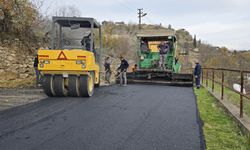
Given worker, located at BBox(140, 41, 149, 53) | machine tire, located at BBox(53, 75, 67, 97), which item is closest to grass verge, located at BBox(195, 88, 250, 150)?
machine tire, located at BBox(53, 75, 67, 97)

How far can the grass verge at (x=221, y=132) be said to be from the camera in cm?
519

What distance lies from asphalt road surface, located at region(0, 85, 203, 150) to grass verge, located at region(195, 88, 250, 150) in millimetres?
199

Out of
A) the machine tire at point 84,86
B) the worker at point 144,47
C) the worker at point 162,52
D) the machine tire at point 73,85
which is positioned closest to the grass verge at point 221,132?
the machine tire at point 84,86

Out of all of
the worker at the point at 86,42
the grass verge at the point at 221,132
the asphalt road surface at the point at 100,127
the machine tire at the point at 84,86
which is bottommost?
the grass verge at the point at 221,132

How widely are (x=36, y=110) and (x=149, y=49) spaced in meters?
12.4

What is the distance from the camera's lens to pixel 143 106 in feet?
29.2

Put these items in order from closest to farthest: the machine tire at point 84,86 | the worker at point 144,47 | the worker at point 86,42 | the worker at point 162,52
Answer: the machine tire at point 84,86 < the worker at point 86,42 < the worker at point 162,52 < the worker at point 144,47

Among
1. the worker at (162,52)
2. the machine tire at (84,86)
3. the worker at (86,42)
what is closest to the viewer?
the machine tire at (84,86)

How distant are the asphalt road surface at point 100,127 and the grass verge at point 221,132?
20 cm

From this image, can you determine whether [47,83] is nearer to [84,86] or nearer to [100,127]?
[84,86]

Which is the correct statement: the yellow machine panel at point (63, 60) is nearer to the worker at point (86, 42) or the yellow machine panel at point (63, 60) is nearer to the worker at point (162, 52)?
the worker at point (86, 42)

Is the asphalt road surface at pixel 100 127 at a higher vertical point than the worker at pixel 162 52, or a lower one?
lower

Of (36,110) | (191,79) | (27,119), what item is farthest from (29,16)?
(27,119)

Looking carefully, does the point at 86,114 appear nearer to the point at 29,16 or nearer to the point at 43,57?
the point at 43,57
